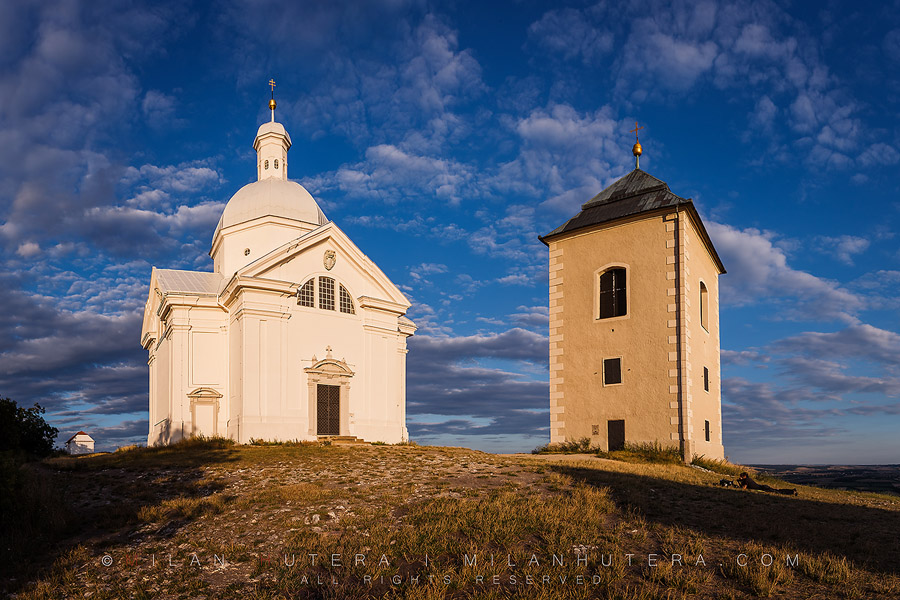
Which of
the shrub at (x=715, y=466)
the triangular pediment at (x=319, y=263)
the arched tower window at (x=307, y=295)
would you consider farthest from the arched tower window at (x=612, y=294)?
the arched tower window at (x=307, y=295)

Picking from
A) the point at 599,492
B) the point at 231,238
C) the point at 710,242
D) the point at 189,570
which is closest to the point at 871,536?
the point at 599,492

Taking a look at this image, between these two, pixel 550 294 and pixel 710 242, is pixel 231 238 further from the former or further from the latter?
pixel 710 242

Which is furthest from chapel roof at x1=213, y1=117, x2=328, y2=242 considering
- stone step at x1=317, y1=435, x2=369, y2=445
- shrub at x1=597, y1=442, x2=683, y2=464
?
shrub at x1=597, y1=442, x2=683, y2=464

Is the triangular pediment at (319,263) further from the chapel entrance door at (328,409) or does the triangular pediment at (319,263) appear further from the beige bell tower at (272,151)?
the beige bell tower at (272,151)

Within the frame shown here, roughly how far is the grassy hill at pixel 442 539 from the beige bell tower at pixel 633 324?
25.5 ft

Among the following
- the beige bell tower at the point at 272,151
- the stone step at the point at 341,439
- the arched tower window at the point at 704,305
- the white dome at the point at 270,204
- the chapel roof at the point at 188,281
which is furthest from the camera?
the beige bell tower at the point at 272,151

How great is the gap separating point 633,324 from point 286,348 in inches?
559

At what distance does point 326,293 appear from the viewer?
29.3m

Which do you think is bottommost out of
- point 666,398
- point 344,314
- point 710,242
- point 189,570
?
point 189,570

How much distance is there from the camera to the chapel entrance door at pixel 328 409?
91.2 feet

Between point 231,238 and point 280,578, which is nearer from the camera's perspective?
point 280,578

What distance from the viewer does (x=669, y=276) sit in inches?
954

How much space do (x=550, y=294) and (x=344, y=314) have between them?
30.7 ft

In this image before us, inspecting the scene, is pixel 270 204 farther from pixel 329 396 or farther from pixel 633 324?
pixel 633 324
